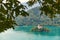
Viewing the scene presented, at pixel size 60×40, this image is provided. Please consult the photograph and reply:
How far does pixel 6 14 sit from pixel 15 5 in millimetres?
115

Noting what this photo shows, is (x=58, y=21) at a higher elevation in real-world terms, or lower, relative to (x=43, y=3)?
lower

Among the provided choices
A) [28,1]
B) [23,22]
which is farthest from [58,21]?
[28,1]

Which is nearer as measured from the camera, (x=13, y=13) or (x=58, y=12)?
(x=13, y=13)

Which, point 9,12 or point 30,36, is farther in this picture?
point 30,36

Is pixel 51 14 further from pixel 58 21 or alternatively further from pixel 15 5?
pixel 58 21

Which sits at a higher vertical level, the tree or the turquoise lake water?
the tree

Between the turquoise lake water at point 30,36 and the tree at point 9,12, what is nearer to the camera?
the tree at point 9,12

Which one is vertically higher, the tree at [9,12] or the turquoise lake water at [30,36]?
the tree at [9,12]

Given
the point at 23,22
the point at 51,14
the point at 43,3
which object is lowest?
the point at 23,22

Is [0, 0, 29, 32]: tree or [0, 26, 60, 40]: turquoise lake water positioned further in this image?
[0, 26, 60, 40]: turquoise lake water

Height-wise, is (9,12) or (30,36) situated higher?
(9,12)

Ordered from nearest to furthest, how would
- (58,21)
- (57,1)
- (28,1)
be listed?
(57,1) → (28,1) → (58,21)

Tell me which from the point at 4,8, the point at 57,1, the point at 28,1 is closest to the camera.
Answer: the point at 4,8

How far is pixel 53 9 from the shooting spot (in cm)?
170
